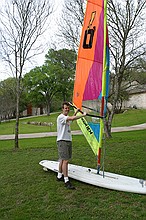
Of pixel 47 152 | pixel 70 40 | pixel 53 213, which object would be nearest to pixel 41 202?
pixel 53 213

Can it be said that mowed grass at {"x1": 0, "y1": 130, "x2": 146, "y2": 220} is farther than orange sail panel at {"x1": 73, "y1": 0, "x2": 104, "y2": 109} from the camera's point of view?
No

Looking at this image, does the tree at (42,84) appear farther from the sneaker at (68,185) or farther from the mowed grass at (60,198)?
the sneaker at (68,185)

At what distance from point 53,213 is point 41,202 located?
431 millimetres

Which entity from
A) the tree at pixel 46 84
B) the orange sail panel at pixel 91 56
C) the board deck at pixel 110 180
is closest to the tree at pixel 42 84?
the tree at pixel 46 84

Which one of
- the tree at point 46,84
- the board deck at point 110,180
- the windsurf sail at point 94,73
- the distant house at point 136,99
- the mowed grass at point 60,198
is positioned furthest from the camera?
the tree at point 46,84

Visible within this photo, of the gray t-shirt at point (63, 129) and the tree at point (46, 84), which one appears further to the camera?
the tree at point (46, 84)

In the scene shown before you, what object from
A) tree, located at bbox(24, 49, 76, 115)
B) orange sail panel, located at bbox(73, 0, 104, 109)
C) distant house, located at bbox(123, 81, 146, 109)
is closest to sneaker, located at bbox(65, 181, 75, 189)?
orange sail panel, located at bbox(73, 0, 104, 109)

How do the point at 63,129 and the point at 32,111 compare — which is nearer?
the point at 63,129

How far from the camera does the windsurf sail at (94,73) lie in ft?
14.4

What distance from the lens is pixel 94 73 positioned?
4.52 metres

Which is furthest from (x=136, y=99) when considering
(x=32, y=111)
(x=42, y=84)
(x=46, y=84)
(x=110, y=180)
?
(x=110, y=180)

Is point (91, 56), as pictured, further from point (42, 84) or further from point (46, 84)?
point (42, 84)

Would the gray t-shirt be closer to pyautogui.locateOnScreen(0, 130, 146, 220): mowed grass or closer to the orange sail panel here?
the orange sail panel

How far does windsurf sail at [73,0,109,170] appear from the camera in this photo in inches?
173
